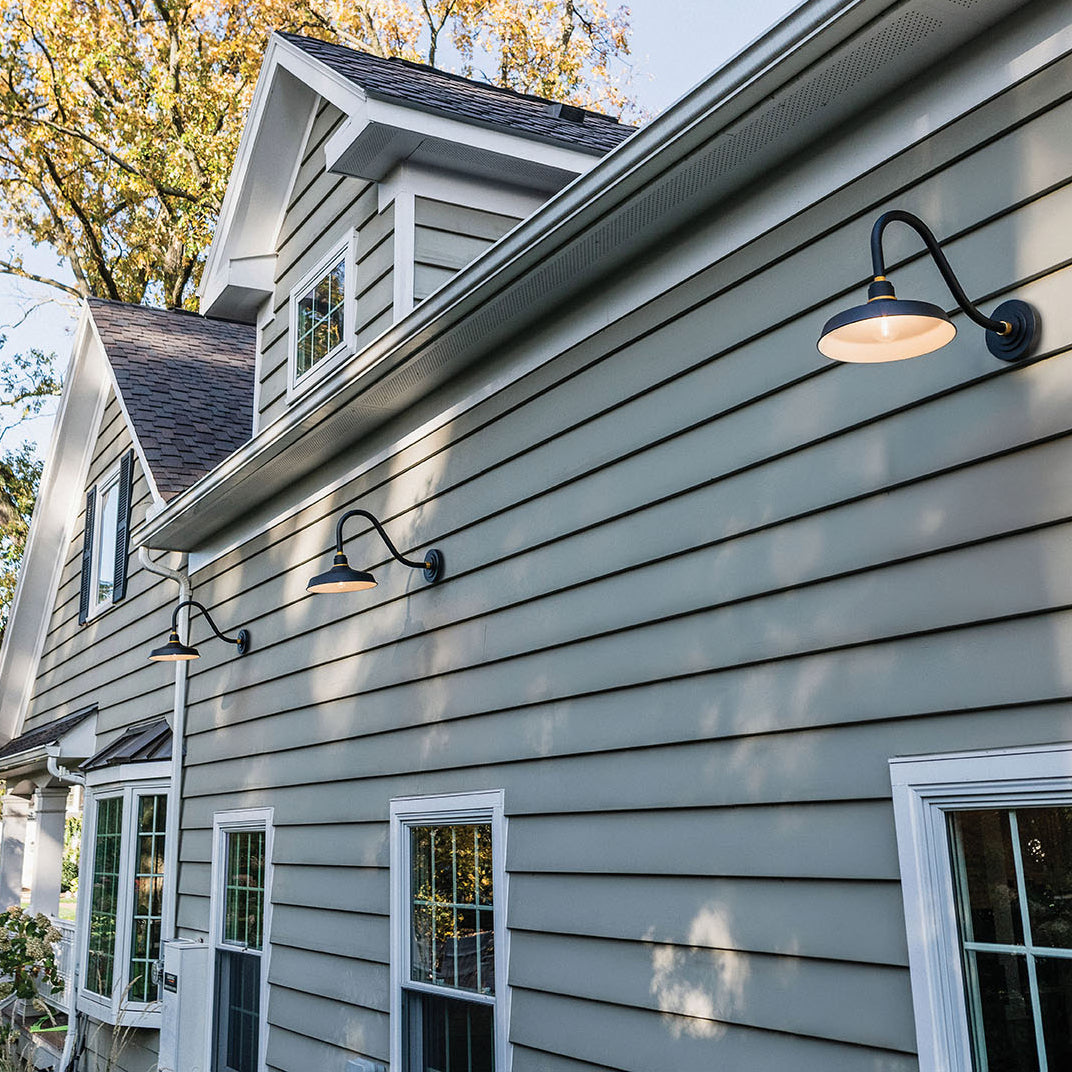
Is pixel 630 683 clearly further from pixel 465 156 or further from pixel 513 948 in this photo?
pixel 465 156

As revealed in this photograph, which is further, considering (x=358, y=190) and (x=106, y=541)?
(x=106, y=541)

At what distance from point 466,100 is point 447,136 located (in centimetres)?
69

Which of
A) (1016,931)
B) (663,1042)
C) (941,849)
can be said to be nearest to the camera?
(1016,931)

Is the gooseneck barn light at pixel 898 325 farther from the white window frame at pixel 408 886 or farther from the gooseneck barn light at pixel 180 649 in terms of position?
the gooseneck barn light at pixel 180 649

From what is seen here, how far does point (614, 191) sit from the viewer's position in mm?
3916

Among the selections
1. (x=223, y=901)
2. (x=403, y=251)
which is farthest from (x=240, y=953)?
(x=403, y=251)

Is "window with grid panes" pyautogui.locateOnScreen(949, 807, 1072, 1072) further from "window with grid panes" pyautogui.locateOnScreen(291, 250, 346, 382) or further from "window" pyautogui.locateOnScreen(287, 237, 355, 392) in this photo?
"window with grid panes" pyautogui.locateOnScreen(291, 250, 346, 382)

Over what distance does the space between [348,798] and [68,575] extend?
25.5 feet

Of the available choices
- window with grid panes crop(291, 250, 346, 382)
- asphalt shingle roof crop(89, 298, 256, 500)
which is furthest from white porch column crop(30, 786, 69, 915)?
window with grid panes crop(291, 250, 346, 382)

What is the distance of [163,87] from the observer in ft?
52.1

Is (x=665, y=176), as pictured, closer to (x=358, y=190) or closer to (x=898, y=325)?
(x=898, y=325)

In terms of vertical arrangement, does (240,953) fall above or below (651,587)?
below

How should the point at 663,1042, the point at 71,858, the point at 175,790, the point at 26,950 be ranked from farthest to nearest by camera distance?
the point at 71,858 < the point at 26,950 < the point at 175,790 < the point at 663,1042

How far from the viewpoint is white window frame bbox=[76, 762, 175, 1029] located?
8211mm
